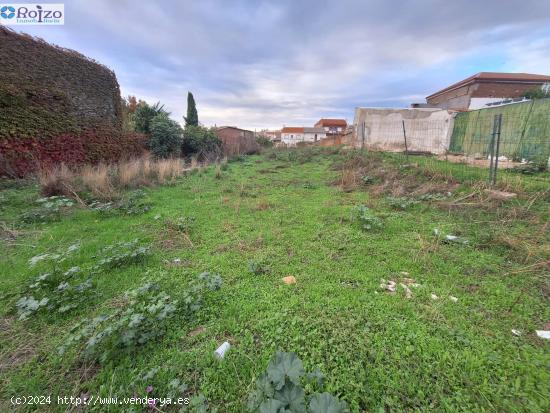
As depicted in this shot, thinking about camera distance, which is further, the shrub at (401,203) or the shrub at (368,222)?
the shrub at (401,203)

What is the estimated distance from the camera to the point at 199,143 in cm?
1338

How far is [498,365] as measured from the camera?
1478 millimetres

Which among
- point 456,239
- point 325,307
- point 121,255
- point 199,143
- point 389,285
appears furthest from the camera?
point 199,143

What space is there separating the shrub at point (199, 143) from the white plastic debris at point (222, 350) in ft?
40.7

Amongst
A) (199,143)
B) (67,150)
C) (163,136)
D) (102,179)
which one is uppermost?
(163,136)

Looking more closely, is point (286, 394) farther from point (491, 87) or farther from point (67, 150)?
point (491, 87)

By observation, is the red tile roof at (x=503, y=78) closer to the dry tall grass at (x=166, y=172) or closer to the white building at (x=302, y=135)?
the white building at (x=302, y=135)

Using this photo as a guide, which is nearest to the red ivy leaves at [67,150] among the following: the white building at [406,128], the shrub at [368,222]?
the shrub at [368,222]

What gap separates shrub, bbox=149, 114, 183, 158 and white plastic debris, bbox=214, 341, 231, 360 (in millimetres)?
11319

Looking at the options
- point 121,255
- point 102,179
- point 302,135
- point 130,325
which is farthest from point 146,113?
point 302,135

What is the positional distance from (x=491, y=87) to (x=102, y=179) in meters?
40.8

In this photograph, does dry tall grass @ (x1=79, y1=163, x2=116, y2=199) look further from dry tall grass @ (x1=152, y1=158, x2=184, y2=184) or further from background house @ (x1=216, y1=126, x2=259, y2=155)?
background house @ (x1=216, y1=126, x2=259, y2=155)

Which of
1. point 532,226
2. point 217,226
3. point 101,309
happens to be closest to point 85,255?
point 101,309

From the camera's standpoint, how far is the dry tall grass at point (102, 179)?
202 inches
